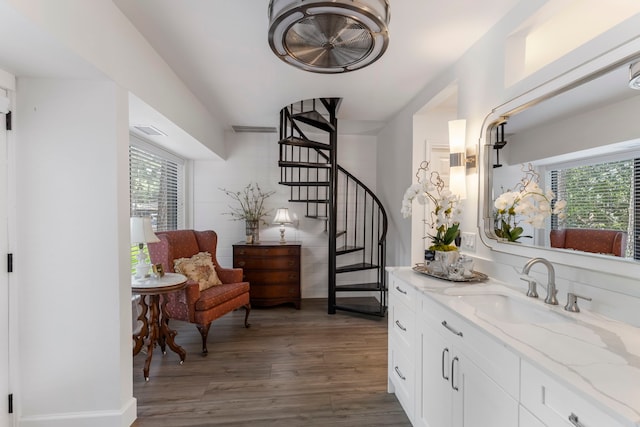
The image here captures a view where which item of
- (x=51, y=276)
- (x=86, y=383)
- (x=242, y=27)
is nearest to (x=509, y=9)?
(x=242, y=27)

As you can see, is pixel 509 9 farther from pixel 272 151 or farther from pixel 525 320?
pixel 272 151

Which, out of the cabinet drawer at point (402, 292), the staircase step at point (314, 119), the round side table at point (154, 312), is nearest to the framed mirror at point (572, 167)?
the cabinet drawer at point (402, 292)

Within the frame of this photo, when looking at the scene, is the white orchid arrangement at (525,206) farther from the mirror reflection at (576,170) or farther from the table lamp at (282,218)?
the table lamp at (282,218)

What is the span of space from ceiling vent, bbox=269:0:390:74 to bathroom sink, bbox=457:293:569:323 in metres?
1.28

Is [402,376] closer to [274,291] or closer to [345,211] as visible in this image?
[274,291]

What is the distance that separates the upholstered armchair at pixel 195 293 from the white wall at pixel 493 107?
1.93m

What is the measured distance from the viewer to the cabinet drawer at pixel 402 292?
177cm

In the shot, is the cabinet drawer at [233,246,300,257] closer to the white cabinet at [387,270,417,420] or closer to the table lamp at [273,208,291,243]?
the table lamp at [273,208,291,243]

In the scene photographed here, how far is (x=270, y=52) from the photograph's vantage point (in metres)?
2.15

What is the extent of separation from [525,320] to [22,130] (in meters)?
2.79

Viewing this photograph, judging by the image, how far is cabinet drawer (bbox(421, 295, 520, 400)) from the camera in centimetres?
95

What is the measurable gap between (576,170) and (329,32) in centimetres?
126

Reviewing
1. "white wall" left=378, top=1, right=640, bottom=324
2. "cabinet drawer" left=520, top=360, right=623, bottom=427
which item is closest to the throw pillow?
"white wall" left=378, top=1, right=640, bottom=324

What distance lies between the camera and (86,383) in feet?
5.63
